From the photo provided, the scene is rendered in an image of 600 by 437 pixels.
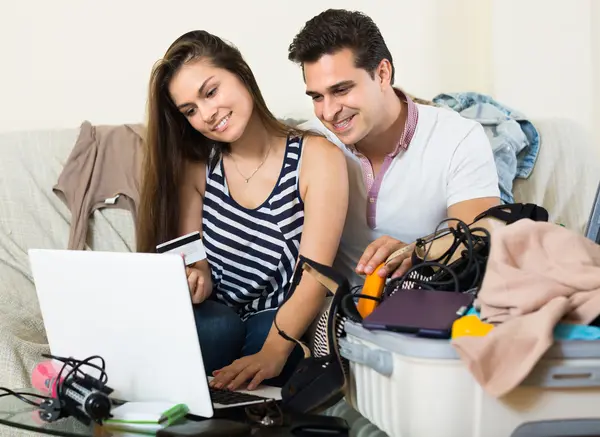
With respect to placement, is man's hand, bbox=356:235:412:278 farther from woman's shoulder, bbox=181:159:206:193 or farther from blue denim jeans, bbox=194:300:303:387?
woman's shoulder, bbox=181:159:206:193

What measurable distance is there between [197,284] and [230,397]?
→ 0.39 m

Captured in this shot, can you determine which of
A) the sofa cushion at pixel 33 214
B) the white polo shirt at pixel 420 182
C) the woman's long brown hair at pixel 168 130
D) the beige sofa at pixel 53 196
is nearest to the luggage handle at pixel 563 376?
the white polo shirt at pixel 420 182

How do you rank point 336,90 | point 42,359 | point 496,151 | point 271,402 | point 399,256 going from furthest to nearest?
point 496,151 → point 336,90 → point 42,359 → point 399,256 → point 271,402

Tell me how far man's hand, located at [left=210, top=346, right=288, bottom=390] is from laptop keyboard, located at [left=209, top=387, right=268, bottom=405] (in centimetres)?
5

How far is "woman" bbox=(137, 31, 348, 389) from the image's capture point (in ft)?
5.21

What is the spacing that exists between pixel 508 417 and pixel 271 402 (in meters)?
0.36

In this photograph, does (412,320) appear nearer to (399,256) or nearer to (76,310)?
(399,256)

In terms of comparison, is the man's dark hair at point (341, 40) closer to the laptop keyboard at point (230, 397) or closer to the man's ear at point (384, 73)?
the man's ear at point (384, 73)

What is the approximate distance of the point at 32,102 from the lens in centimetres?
231

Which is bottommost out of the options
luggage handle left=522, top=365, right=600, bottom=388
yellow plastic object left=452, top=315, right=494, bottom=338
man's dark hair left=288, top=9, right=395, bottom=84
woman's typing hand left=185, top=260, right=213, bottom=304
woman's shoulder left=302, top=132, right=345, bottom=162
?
woman's typing hand left=185, top=260, right=213, bottom=304

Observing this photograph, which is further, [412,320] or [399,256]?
[399,256]

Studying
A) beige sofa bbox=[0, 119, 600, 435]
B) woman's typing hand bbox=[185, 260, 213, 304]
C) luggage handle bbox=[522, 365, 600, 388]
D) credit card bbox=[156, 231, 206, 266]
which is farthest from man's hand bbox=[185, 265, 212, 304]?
luggage handle bbox=[522, 365, 600, 388]

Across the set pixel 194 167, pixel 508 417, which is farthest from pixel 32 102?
pixel 508 417

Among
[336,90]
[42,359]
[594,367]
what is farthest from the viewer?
[336,90]
